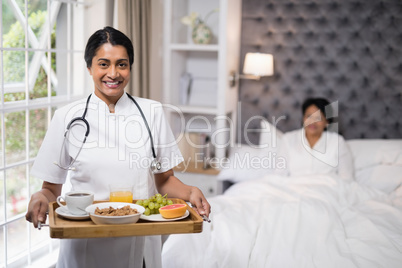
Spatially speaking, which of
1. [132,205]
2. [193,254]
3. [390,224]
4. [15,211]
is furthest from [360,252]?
[15,211]

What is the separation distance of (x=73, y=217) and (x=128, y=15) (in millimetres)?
2024

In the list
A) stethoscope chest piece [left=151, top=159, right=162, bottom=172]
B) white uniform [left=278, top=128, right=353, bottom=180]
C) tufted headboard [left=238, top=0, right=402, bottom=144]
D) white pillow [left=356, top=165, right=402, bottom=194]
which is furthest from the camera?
tufted headboard [left=238, top=0, right=402, bottom=144]

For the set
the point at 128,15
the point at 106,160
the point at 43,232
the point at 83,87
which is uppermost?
the point at 128,15

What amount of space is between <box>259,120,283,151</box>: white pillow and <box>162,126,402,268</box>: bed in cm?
53

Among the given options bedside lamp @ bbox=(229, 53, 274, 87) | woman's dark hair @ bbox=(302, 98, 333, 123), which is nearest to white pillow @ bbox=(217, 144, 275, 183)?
woman's dark hair @ bbox=(302, 98, 333, 123)

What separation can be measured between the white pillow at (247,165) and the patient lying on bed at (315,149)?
0.14 m

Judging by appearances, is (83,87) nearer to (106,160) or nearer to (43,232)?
(43,232)

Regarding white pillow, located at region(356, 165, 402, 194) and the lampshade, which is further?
the lampshade

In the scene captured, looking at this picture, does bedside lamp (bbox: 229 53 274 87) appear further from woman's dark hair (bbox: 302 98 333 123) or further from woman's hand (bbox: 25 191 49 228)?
woman's hand (bbox: 25 191 49 228)

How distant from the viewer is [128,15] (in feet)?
10.4

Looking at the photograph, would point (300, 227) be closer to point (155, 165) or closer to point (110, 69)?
point (155, 165)

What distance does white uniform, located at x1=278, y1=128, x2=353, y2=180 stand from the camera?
3.55 meters

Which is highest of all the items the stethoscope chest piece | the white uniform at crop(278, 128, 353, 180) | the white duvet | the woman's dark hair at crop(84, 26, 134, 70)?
the woman's dark hair at crop(84, 26, 134, 70)

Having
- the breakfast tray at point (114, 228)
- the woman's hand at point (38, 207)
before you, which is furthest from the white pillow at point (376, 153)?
the woman's hand at point (38, 207)
